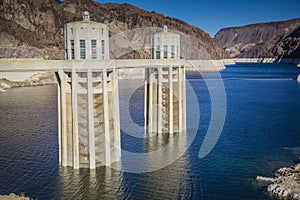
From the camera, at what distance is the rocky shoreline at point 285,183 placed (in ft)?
75.9

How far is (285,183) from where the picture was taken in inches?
963

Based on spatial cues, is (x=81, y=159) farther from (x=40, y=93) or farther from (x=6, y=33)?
(x=6, y=33)

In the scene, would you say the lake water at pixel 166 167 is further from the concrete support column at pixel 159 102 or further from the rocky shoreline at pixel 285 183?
the concrete support column at pixel 159 102

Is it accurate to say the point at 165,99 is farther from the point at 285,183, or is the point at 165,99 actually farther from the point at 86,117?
the point at 285,183

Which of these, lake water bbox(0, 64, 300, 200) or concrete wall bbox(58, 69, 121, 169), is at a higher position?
concrete wall bbox(58, 69, 121, 169)

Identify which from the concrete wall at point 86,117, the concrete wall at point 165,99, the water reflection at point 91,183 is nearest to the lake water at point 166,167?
the water reflection at point 91,183

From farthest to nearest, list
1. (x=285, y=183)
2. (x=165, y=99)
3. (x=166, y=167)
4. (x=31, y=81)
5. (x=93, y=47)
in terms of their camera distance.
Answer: (x=31, y=81)
(x=165, y=99)
(x=166, y=167)
(x=93, y=47)
(x=285, y=183)

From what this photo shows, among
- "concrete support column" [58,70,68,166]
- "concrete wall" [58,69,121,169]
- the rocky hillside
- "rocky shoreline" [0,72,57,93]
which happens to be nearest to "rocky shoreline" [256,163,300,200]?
"concrete wall" [58,69,121,169]

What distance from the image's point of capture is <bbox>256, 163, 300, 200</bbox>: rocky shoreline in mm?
23141

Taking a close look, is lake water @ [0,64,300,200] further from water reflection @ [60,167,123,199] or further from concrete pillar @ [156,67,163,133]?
concrete pillar @ [156,67,163,133]

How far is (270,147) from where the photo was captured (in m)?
35.2

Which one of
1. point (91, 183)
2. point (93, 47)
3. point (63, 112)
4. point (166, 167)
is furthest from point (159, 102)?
point (91, 183)

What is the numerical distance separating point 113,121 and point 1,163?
976 cm

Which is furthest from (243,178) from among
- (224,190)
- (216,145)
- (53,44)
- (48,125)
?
(53,44)
